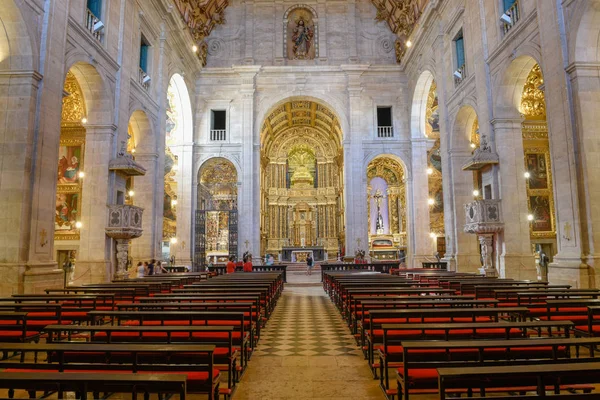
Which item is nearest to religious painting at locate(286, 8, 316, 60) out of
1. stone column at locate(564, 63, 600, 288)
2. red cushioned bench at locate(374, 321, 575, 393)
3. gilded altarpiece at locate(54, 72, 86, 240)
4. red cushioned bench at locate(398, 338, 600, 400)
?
gilded altarpiece at locate(54, 72, 86, 240)

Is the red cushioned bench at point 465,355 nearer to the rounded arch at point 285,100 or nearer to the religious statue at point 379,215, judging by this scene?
the rounded arch at point 285,100

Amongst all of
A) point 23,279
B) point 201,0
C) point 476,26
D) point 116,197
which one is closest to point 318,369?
point 23,279

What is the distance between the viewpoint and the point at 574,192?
9320mm

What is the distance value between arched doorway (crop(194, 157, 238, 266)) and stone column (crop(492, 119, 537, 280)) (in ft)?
43.3

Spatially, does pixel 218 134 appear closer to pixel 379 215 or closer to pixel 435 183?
pixel 379 215

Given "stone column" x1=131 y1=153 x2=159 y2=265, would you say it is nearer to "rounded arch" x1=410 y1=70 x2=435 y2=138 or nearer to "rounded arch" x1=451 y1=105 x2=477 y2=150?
"rounded arch" x1=451 y1=105 x2=477 y2=150

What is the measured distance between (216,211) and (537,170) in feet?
50.9

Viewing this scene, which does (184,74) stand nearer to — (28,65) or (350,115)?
(350,115)

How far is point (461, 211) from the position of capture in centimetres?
1589

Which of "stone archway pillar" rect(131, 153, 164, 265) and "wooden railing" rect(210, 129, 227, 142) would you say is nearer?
"stone archway pillar" rect(131, 153, 164, 265)

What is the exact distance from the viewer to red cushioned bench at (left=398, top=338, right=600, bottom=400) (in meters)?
A: 2.96

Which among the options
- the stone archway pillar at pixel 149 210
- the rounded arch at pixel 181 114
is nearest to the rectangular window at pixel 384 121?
the rounded arch at pixel 181 114

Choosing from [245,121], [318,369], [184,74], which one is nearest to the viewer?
[318,369]

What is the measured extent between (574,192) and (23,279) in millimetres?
12228
